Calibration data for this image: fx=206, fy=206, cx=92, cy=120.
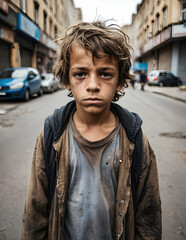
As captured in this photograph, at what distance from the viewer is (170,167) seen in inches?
124

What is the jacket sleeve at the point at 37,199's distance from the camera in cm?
115

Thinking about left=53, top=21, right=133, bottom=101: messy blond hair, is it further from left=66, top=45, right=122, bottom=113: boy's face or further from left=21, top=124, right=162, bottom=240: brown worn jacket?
left=21, top=124, right=162, bottom=240: brown worn jacket

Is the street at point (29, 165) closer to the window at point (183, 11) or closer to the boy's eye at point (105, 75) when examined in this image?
the boy's eye at point (105, 75)

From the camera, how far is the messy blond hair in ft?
3.53

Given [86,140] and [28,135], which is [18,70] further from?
[86,140]

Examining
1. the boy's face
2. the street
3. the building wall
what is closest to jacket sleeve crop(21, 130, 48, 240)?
the boy's face

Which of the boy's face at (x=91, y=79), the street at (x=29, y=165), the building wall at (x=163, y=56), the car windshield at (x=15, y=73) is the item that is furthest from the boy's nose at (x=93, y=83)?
the car windshield at (x=15, y=73)

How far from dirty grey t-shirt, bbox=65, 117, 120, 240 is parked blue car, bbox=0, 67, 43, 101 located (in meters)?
9.00

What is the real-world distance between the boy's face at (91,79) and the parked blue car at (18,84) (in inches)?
354

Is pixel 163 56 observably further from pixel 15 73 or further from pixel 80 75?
pixel 80 75

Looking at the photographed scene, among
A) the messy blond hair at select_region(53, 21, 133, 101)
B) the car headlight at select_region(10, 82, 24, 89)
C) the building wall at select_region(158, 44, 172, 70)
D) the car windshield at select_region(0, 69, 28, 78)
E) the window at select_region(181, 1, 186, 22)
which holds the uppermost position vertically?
the window at select_region(181, 1, 186, 22)

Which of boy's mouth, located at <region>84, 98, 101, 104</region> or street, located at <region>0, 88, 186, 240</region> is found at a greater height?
boy's mouth, located at <region>84, 98, 101, 104</region>

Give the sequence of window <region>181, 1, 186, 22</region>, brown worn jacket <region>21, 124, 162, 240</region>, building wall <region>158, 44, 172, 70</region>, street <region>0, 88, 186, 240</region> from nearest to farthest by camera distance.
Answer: brown worn jacket <region>21, 124, 162, 240</region> < street <region>0, 88, 186, 240</region> < building wall <region>158, 44, 172, 70</region> < window <region>181, 1, 186, 22</region>

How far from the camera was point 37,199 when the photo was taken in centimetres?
117
